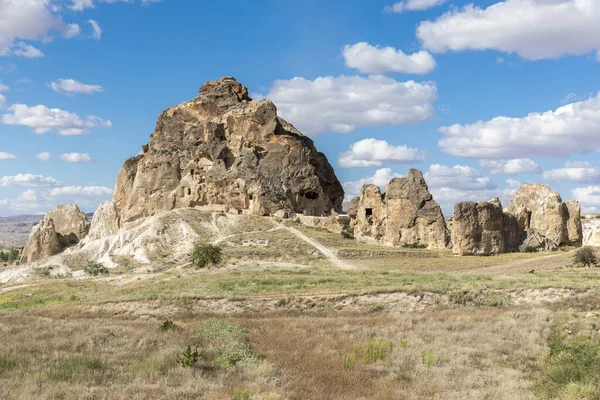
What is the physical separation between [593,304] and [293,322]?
13135mm

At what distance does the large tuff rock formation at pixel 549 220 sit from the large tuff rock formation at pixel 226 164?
Answer: 109 feet

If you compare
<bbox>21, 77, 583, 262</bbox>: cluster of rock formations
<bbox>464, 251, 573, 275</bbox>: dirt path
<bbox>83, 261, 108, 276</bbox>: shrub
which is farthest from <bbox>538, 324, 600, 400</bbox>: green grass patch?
<bbox>83, 261, 108, 276</bbox>: shrub

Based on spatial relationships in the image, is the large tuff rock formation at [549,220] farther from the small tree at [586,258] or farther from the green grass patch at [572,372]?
the green grass patch at [572,372]

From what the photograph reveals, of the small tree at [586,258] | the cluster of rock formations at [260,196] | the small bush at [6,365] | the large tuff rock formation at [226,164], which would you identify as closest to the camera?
the small bush at [6,365]

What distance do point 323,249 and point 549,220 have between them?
80.4ft

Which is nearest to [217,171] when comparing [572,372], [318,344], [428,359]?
[318,344]

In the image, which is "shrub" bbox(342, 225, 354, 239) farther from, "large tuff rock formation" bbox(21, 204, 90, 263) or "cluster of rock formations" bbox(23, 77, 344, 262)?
"large tuff rock formation" bbox(21, 204, 90, 263)

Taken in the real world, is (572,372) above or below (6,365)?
below

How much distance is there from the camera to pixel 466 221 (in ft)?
177

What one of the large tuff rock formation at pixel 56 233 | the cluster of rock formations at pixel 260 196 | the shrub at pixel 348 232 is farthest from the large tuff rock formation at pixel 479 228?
the large tuff rock formation at pixel 56 233

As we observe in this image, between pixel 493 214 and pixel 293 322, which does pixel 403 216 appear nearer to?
pixel 493 214

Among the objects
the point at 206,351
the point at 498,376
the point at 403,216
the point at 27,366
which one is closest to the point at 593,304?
the point at 498,376

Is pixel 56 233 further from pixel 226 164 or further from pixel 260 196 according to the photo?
pixel 260 196

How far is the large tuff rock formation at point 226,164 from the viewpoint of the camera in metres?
79.6
